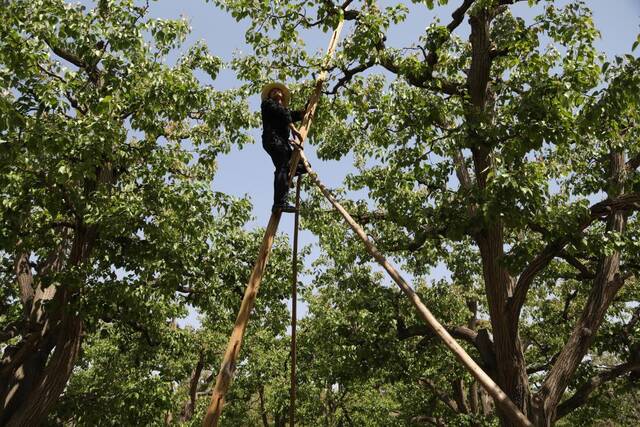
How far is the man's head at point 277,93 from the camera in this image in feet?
23.3

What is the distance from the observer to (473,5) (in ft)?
29.5

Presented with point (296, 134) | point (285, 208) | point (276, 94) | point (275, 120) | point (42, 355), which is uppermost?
point (276, 94)

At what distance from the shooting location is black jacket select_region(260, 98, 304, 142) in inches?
265

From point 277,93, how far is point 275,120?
540mm

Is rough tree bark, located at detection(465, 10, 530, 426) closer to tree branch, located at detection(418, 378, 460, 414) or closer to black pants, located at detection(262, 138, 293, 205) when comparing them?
black pants, located at detection(262, 138, 293, 205)

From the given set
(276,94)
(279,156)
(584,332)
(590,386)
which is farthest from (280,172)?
(590,386)

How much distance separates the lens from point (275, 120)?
680cm

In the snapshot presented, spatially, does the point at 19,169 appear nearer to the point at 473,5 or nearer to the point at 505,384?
the point at 473,5

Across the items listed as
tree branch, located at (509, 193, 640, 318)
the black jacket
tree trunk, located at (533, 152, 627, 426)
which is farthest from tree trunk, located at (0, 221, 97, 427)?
tree trunk, located at (533, 152, 627, 426)

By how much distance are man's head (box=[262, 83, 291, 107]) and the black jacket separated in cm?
28

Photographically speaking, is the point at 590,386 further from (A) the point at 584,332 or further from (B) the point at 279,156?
(B) the point at 279,156

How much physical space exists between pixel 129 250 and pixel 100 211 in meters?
1.57

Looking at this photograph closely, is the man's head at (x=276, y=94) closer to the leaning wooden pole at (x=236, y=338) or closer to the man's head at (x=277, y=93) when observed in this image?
the man's head at (x=277, y=93)

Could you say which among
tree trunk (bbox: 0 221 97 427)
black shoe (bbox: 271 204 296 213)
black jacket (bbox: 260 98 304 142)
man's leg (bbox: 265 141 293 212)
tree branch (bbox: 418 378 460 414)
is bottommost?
tree trunk (bbox: 0 221 97 427)
